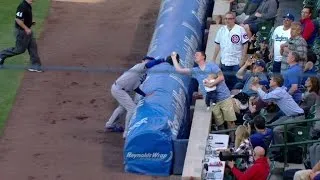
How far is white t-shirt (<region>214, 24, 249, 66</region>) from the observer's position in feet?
51.2

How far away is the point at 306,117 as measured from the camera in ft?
44.8

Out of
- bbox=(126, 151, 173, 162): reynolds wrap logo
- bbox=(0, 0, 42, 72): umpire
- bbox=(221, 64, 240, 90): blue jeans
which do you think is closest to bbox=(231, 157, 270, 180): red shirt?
bbox=(126, 151, 173, 162): reynolds wrap logo

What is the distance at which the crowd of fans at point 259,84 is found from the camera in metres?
12.7

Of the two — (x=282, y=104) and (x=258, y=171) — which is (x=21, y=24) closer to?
(x=282, y=104)

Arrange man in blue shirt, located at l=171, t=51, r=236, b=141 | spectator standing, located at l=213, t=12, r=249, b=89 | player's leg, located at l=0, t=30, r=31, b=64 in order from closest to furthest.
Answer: man in blue shirt, located at l=171, t=51, r=236, b=141
spectator standing, located at l=213, t=12, r=249, b=89
player's leg, located at l=0, t=30, r=31, b=64

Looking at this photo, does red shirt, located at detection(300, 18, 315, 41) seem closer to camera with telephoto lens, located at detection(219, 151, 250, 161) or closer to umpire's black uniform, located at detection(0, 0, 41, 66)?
camera with telephoto lens, located at detection(219, 151, 250, 161)

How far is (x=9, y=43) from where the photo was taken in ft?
62.0

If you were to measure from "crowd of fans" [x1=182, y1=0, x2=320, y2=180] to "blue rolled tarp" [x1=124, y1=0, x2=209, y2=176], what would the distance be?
0.40m

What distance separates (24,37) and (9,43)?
145 centimetres

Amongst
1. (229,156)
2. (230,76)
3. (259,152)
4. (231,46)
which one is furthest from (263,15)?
(259,152)

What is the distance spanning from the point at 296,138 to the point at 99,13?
27.8 feet

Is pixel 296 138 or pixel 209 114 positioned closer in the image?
pixel 296 138

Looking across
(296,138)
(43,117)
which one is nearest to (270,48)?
(296,138)

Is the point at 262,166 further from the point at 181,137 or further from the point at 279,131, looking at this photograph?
the point at 181,137
